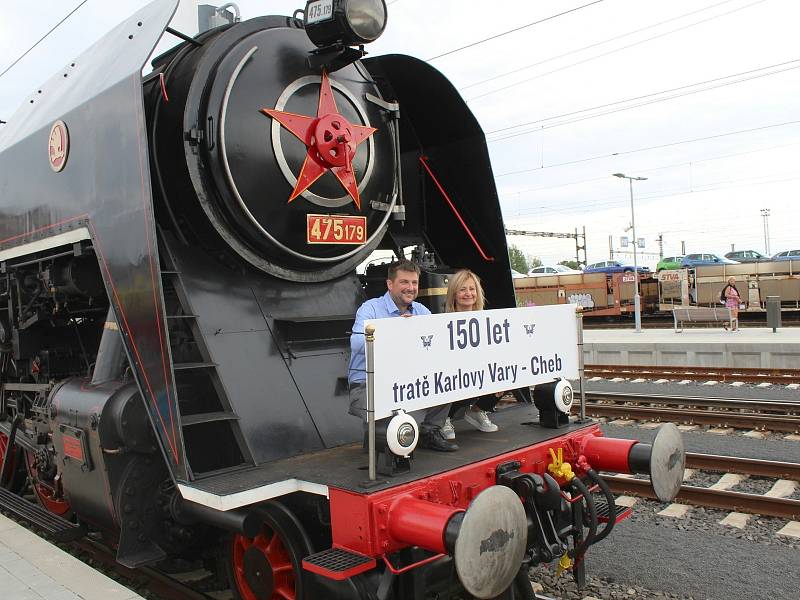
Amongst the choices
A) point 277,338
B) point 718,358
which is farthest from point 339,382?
point 718,358

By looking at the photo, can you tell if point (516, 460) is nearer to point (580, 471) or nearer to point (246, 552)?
point (580, 471)

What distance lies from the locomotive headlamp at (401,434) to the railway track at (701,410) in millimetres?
6011

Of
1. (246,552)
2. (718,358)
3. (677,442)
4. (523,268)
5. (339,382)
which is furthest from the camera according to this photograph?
(523,268)

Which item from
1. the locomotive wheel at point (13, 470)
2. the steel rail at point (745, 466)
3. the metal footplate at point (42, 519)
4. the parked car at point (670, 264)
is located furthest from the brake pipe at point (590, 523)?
the parked car at point (670, 264)

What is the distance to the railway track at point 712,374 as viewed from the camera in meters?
10.9

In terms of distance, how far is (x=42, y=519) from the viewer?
4566mm

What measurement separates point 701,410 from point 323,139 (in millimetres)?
6790

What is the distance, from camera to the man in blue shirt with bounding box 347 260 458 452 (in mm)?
3338

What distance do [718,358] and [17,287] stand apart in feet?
41.8

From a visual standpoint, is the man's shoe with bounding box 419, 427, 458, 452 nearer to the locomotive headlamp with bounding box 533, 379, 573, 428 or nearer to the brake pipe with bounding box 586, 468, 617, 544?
the locomotive headlamp with bounding box 533, 379, 573, 428

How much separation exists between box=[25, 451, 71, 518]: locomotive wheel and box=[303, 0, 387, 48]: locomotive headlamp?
3.38 m

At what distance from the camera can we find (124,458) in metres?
3.55

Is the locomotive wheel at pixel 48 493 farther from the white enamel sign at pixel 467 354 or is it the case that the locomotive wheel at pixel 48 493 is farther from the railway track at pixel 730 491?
the railway track at pixel 730 491

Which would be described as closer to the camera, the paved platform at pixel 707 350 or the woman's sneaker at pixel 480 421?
the woman's sneaker at pixel 480 421
